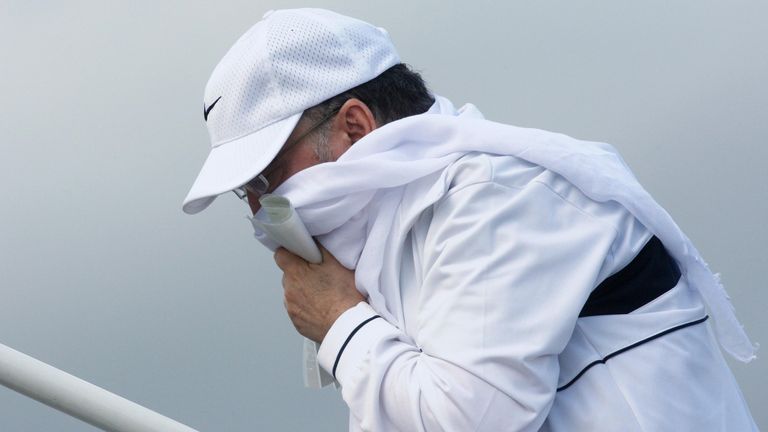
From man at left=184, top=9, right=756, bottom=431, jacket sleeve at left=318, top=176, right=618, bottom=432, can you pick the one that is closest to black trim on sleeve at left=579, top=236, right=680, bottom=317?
man at left=184, top=9, right=756, bottom=431

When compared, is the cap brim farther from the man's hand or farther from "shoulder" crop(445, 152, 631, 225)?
"shoulder" crop(445, 152, 631, 225)

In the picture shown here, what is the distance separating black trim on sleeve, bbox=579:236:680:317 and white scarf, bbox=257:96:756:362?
0.06m

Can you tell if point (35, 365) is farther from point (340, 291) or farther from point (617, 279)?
point (617, 279)

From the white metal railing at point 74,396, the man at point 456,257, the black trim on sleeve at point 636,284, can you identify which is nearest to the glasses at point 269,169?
the man at point 456,257

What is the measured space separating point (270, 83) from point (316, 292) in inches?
21.4

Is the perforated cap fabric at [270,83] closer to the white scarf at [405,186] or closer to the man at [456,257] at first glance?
the man at [456,257]

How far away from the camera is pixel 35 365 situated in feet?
10.6

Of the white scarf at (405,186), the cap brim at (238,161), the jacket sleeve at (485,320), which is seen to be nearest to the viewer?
the jacket sleeve at (485,320)

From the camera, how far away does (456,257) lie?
2.81m

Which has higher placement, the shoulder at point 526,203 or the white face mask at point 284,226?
the shoulder at point 526,203

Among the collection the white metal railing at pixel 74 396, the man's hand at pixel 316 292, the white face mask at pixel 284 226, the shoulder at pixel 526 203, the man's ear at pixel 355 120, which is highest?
the man's ear at pixel 355 120

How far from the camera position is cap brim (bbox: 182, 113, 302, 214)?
10.3 feet

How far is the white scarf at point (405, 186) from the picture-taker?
118 inches

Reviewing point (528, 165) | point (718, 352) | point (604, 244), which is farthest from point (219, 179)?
point (718, 352)
